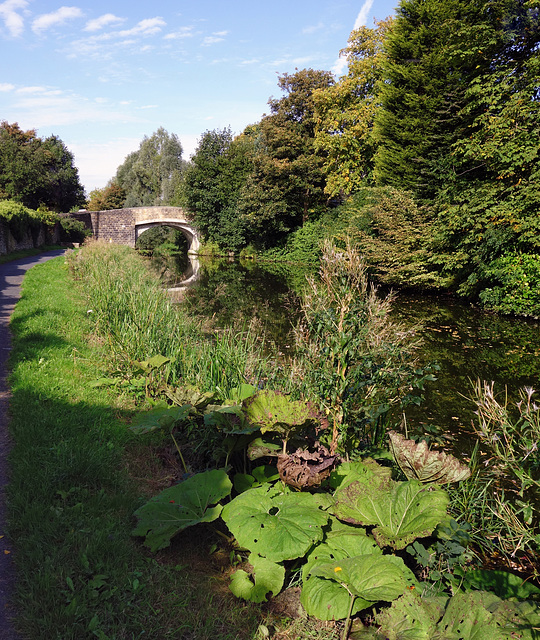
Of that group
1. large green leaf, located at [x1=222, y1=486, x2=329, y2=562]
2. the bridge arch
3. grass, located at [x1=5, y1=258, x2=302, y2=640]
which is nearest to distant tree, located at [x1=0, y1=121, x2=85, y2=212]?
the bridge arch

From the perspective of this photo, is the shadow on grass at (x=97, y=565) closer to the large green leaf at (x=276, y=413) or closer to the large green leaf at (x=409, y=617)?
the large green leaf at (x=409, y=617)

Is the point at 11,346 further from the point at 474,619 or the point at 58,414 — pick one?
the point at 474,619

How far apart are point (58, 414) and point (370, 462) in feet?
8.39

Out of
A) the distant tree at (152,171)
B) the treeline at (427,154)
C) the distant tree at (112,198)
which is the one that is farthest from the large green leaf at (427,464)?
the distant tree at (112,198)

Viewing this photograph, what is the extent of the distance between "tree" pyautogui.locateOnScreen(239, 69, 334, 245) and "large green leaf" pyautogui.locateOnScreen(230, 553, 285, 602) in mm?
24914

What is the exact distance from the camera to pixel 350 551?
213 cm

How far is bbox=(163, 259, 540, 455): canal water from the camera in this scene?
572 cm

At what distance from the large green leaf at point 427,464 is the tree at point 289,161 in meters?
24.3

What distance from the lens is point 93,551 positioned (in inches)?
85.5

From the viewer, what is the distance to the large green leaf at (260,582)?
2027 mm

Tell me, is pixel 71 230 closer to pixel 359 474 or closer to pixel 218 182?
pixel 218 182

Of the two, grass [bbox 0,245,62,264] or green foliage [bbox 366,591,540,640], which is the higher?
grass [bbox 0,245,62,264]

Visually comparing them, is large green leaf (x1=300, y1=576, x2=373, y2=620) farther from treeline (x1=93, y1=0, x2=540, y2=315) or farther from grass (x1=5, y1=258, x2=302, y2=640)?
treeline (x1=93, y1=0, x2=540, y2=315)

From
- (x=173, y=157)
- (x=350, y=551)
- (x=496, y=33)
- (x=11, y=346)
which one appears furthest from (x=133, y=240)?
(x=350, y=551)
